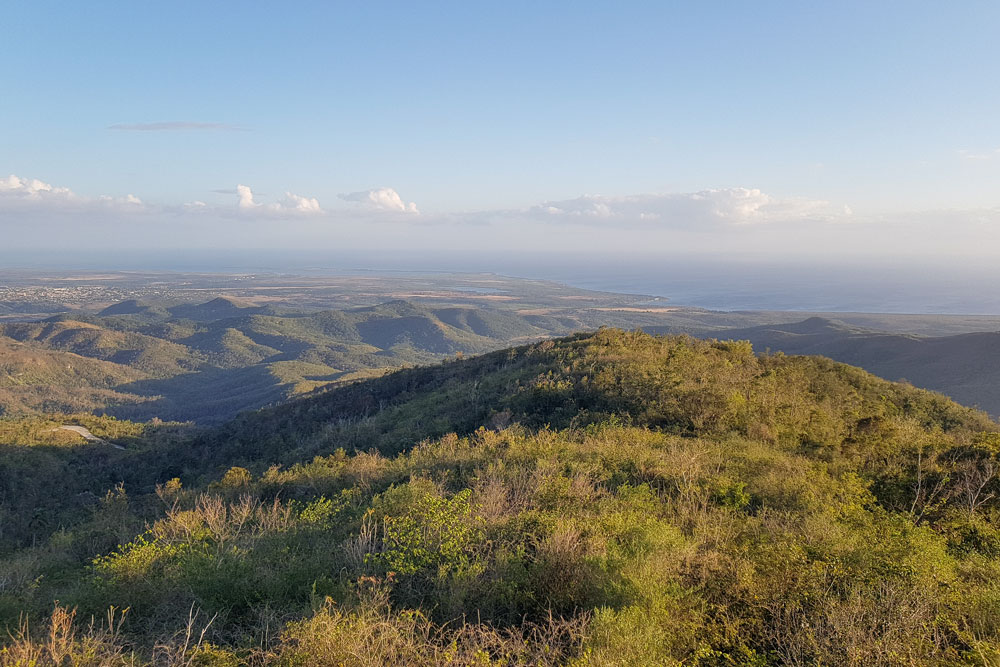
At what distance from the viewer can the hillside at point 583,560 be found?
4.03 meters

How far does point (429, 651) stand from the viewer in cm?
401

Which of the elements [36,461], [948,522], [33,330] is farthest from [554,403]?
[33,330]

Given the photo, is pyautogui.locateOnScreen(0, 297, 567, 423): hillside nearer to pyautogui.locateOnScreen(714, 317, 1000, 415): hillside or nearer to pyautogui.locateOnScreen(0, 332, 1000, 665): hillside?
pyautogui.locateOnScreen(714, 317, 1000, 415): hillside

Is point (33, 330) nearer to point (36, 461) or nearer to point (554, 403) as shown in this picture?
point (36, 461)

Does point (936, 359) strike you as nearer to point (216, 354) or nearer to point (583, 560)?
point (583, 560)

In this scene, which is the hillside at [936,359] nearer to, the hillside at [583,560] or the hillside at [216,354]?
the hillside at [583,560]

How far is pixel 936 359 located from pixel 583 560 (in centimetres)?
6859

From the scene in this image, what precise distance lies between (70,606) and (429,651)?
4794 mm

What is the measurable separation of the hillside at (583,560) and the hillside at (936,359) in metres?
39.5

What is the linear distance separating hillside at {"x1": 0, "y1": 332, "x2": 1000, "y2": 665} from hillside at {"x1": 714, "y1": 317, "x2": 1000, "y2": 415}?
39.5 m

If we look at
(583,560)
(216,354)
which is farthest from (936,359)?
(216,354)

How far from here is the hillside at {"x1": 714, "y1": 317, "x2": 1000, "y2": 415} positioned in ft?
139

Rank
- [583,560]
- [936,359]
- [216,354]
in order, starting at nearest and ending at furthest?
[583,560], [936,359], [216,354]

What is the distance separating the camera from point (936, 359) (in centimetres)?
5306
